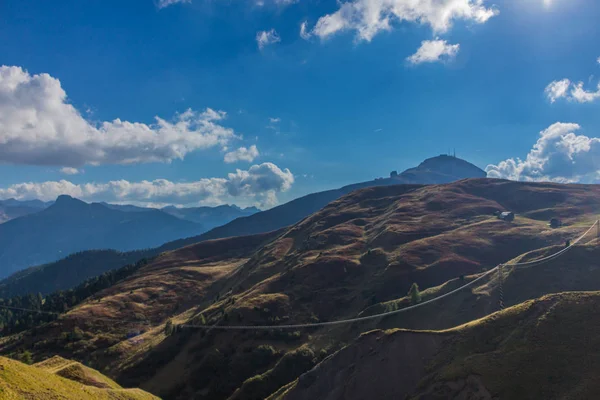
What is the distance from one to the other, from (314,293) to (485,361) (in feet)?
225

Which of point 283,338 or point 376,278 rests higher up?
point 376,278

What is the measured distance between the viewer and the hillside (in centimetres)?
7162

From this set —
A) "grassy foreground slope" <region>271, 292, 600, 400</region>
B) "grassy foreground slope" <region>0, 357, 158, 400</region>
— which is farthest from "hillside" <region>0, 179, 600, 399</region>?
"grassy foreground slope" <region>0, 357, 158, 400</region>

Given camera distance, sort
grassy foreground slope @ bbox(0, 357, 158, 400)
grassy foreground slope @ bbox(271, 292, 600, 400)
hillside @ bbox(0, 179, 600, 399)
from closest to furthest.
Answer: grassy foreground slope @ bbox(0, 357, 158, 400)
grassy foreground slope @ bbox(271, 292, 600, 400)
hillside @ bbox(0, 179, 600, 399)

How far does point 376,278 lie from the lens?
333ft

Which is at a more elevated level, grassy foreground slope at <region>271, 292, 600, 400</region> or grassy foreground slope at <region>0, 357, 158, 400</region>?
grassy foreground slope at <region>0, 357, 158, 400</region>

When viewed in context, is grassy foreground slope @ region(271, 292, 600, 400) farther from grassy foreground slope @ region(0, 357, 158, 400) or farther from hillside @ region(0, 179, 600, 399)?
grassy foreground slope @ region(0, 357, 158, 400)

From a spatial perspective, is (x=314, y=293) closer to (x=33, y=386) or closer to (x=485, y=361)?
(x=485, y=361)

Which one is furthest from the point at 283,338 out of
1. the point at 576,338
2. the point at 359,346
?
the point at 576,338

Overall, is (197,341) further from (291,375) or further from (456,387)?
(456,387)

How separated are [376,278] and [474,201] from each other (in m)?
105

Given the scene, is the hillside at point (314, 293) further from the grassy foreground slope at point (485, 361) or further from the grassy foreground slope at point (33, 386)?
the grassy foreground slope at point (33, 386)

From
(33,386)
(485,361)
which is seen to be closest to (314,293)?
(485,361)

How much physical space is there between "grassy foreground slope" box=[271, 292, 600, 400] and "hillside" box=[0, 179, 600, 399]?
2297cm
